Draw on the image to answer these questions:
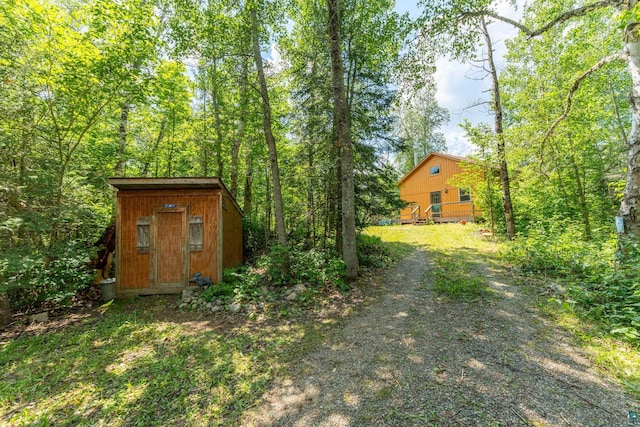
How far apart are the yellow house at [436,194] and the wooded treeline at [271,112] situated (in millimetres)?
6577

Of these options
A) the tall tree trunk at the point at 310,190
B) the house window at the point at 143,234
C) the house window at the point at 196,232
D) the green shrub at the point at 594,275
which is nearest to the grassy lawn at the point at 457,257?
the green shrub at the point at 594,275

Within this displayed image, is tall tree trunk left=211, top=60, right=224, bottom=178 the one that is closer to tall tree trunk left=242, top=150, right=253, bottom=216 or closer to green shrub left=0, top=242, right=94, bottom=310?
tall tree trunk left=242, top=150, right=253, bottom=216

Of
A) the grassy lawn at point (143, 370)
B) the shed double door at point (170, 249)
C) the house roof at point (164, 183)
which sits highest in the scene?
the house roof at point (164, 183)

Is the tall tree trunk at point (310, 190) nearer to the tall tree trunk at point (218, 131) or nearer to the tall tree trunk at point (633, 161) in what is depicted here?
the tall tree trunk at point (218, 131)

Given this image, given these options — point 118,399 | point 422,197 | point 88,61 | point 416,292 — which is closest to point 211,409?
point 118,399

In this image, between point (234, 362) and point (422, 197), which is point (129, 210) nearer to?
point (234, 362)

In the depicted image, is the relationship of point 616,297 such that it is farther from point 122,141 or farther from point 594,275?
point 122,141

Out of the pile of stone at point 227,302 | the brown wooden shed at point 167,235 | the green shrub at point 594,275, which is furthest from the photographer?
the brown wooden shed at point 167,235

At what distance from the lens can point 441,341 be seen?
10.4 feet

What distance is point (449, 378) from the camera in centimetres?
246

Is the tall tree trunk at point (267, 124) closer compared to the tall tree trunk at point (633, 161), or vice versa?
the tall tree trunk at point (633, 161)

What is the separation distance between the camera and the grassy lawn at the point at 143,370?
94.2 inches

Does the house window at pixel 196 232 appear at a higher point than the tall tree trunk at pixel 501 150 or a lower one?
lower

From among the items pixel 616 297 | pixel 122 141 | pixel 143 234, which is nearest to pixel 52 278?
pixel 143 234
